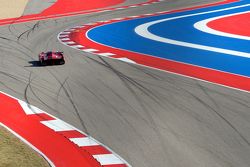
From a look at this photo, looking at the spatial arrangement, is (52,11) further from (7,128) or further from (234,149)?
(234,149)

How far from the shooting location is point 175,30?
2642cm

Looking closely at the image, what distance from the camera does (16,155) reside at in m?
9.21

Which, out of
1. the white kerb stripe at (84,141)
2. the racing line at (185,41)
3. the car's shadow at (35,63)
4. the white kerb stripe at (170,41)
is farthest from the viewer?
the white kerb stripe at (170,41)

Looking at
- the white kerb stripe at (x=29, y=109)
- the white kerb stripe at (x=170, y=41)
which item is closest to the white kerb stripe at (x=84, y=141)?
the white kerb stripe at (x=29, y=109)

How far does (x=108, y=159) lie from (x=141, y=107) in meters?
3.51

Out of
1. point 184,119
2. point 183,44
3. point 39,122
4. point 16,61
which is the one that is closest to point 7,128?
point 39,122

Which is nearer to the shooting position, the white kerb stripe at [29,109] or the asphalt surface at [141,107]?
the asphalt surface at [141,107]

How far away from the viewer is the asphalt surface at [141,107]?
9.33 metres

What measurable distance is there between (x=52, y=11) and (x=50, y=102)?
80.8 feet

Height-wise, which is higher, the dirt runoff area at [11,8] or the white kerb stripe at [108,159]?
the dirt runoff area at [11,8]

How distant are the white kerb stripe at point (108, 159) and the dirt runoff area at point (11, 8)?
26.2 meters

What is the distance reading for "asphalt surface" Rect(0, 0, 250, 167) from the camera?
9328mm

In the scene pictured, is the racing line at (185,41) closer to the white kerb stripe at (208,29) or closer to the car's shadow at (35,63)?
the white kerb stripe at (208,29)

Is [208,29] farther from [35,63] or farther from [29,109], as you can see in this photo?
[29,109]
